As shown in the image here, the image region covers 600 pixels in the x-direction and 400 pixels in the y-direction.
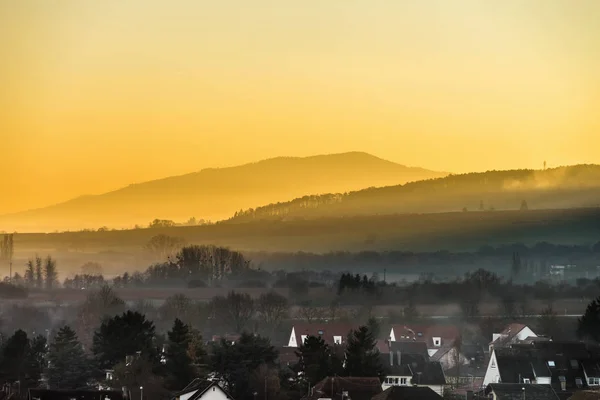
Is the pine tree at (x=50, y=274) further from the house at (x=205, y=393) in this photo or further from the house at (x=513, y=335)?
the house at (x=205, y=393)

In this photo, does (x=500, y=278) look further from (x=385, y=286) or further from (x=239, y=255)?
(x=239, y=255)

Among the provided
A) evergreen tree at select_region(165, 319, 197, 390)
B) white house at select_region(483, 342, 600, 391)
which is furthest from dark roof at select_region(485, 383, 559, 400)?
evergreen tree at select_region(165, 319, 197, 390)

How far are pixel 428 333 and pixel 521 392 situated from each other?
4658cm

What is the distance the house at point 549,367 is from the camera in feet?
286

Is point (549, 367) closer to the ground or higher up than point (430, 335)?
closer to the ground

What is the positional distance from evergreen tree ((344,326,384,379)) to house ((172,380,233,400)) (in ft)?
39.1

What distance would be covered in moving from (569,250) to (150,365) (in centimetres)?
10825

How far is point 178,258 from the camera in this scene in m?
182

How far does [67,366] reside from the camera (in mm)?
86625

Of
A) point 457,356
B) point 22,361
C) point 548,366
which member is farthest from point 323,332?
point 22,361

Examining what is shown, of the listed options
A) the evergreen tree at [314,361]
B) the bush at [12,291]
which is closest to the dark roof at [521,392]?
the evergreen tree at [314,361]

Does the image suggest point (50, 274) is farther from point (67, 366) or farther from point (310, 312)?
point (67, 366)

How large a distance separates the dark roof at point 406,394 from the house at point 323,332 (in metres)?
38.9

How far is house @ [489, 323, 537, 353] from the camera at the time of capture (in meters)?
113
